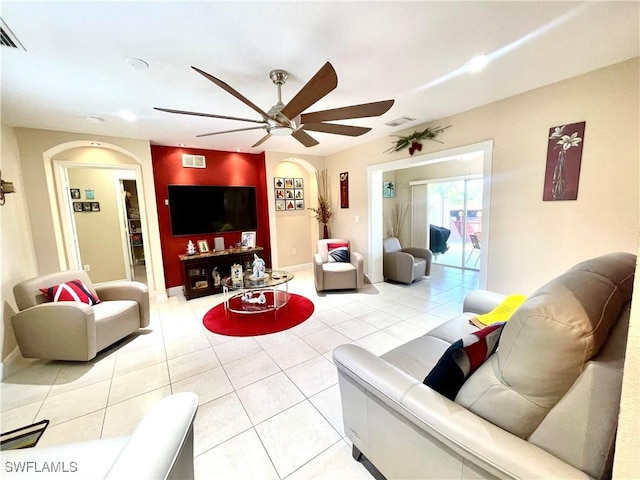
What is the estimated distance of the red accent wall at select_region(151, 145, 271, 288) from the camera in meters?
4.25

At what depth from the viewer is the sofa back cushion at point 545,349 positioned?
718 millimetres

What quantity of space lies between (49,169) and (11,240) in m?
1.27

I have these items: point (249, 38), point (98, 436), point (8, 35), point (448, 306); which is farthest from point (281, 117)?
point (448, 306)

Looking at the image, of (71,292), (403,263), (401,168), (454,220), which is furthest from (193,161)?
(454,220)

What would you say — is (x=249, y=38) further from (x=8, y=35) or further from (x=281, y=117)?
(x=8, y=35)

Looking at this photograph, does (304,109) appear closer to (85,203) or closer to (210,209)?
(210,209)

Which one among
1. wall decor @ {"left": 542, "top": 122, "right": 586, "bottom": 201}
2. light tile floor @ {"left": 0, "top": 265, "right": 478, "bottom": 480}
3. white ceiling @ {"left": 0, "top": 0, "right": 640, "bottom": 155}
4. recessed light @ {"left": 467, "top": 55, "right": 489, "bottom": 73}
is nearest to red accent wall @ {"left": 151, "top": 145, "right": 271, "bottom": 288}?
light tile floor @ {"left": 0, "top": 265, "right": 478, "bottom": 480}

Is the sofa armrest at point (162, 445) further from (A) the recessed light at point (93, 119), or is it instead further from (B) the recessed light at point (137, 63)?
(A) the recessed light at point (93, 119)

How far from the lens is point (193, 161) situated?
446 cm

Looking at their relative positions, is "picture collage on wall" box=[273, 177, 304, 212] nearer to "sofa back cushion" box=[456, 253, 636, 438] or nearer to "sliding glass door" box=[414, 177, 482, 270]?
Result: "sliding glass door" box=[414, 177, 482, 270]

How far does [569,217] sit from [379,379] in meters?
2.65

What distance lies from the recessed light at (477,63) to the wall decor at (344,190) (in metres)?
2.86

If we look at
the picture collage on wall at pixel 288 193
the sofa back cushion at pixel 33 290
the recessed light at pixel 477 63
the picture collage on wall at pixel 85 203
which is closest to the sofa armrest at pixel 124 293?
the sofa back cushion at pixel 33 290

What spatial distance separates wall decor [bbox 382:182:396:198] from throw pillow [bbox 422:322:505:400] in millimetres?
5265
